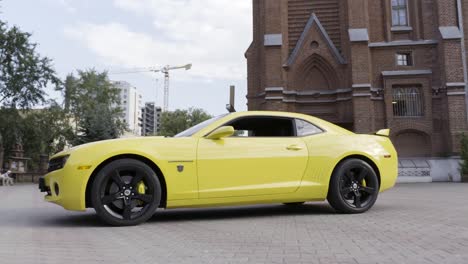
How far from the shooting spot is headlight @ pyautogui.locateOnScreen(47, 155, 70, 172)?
535 cm

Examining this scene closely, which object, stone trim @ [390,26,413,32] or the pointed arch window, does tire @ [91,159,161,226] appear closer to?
stone trim @ [390,26,413,32]

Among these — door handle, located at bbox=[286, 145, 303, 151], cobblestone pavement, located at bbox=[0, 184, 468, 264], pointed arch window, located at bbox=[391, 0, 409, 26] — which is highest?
pointed arch window, located at bbox=[391, 0, 409, 26]

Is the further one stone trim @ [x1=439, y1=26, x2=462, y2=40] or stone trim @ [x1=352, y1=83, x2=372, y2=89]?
stone trim @ [x1=352, y1=83, x2=372, y2=89]

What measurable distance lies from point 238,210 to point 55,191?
2850mm

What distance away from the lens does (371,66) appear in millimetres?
25359

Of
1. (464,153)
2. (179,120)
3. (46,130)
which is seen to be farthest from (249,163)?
(179,120)

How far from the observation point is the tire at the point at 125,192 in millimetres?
5152

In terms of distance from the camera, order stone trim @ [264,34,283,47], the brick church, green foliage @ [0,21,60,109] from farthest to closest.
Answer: green foliage @ [0,21,60,109], stone trim @ [264,34,283,47], the brick church

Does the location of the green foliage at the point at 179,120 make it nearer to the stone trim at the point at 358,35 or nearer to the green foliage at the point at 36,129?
the green foliage at the point at 36,129

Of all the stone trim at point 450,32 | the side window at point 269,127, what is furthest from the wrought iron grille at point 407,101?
the side window at point 269,127

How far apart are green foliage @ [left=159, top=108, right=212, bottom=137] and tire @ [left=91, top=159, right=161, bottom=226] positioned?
208 ft

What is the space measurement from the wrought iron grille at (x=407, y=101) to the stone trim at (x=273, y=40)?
7295 millimetres

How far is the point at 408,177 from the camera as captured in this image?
2262 cm

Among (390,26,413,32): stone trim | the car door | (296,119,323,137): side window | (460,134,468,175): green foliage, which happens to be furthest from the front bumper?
(390,26,413,32): stone trim
